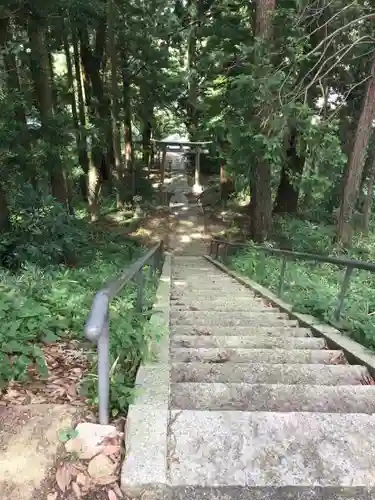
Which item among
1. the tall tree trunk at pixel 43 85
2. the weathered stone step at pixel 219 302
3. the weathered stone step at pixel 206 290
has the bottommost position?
the weathered stone step at pixel 206 290

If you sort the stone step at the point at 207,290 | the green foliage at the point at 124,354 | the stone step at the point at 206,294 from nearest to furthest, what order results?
the green foliage at the point at 124,354, the stone step at the point at 206,294, the stone step at the point at 207,290

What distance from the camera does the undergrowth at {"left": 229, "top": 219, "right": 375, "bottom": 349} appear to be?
4.28m

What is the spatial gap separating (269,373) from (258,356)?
1.38 ft

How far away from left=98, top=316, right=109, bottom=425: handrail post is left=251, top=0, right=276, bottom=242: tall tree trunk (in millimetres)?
7716

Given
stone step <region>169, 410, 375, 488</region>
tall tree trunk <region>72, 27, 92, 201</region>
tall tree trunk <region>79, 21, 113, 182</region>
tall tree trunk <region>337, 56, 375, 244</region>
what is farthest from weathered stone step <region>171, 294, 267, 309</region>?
tall tree trunk <region>79, 21, 113, 182</region>

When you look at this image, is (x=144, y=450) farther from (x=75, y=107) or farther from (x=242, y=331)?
(x=75, y=107)

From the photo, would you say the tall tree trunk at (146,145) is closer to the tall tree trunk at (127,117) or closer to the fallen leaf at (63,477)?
the tall tree trunk at (127,117)

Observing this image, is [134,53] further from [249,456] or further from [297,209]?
[249,456]

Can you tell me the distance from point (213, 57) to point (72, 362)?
10.5 m

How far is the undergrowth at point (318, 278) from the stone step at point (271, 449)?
164 cm

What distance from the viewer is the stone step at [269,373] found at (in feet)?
9.84

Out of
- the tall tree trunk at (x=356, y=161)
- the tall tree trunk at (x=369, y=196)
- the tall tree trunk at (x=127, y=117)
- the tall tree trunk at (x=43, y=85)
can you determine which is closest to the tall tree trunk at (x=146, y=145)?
the tall tree trunk at (x=127, y=117)

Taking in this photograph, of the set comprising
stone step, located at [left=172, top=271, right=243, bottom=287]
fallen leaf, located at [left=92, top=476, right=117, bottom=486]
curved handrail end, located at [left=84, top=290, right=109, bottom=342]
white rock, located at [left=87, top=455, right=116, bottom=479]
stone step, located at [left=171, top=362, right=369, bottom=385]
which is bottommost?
stone step, located at [left=172, top=271, right=243, bottom=287]

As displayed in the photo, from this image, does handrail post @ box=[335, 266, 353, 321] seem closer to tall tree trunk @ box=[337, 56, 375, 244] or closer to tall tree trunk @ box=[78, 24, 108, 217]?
tall tree trunk @ box=[337, 56, 375, 244]
